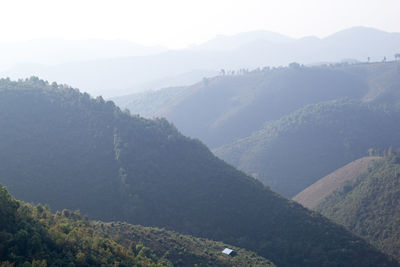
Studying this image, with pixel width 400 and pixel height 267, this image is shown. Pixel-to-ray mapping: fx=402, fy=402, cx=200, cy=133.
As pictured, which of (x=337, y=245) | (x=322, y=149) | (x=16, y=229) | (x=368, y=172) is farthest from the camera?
(x=322, y=149)

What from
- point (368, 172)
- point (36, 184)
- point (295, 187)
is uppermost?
point (36, 184)

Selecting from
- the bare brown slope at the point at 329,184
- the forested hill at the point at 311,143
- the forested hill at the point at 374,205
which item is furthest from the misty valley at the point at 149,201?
the forested hill at the point at 311,143

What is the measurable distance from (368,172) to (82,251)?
8589 centimetres

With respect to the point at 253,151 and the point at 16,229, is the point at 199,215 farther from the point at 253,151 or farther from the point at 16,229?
the point at 253,151

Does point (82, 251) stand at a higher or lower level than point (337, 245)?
higher

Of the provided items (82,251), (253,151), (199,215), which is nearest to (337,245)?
(199,215)

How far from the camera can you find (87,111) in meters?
88.2

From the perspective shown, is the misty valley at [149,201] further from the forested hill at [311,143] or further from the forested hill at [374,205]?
the forested hill at [311,143]

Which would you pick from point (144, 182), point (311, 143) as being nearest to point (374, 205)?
point (144, 182)

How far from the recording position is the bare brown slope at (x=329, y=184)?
4144 inches

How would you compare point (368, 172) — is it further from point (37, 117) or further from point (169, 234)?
point (37, 117)

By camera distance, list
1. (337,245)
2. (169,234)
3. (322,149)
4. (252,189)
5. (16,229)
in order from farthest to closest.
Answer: (322,149), (252,189), (337,245), (169,234), (16,229)

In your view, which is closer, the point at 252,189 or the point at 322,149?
the point at 252,189

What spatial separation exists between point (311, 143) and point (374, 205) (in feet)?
212
